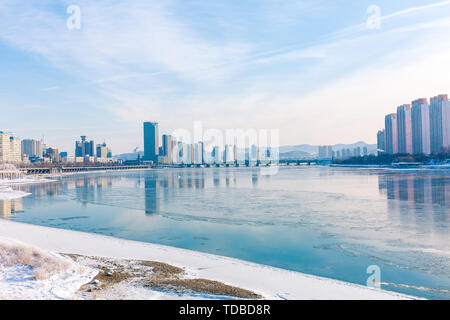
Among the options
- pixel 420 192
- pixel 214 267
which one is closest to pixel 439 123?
pixel 420 192

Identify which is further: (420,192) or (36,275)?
(420,192)

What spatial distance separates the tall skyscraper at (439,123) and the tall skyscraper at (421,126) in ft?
4.65

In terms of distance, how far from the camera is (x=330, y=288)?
766 cm

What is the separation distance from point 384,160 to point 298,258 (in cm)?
12846

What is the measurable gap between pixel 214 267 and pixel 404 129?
15480 centimetres

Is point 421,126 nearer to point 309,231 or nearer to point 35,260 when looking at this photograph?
point 309,231

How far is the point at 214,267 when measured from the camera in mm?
9578

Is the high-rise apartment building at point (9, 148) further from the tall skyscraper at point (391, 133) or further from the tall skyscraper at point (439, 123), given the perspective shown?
the tall skyscraper at point (439, 123)

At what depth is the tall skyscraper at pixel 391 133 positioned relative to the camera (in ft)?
501

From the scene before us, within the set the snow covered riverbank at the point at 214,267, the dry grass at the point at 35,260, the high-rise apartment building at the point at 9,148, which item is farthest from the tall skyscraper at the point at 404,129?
the high-rise apartment building at the point at 9,148

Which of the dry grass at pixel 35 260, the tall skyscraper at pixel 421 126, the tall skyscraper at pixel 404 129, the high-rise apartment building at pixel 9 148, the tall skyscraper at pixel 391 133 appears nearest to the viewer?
the dry grass at pixel 35 260

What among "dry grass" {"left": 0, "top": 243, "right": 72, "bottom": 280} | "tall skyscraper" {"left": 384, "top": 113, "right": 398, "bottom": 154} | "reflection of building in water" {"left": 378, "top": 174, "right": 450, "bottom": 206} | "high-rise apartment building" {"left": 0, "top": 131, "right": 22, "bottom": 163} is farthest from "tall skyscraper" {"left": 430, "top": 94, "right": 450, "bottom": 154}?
"high-rise apartment building" {"left": 0, "top": 131, "right": 22, "bottom": 163}
